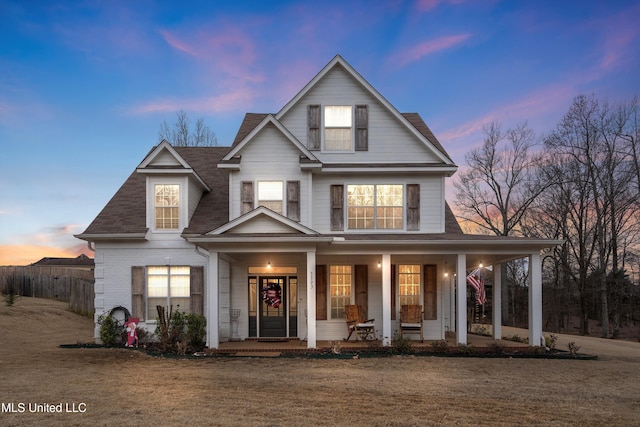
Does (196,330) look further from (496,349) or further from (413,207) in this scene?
(496,349)

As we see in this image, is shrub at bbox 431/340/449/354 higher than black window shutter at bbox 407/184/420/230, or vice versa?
black window shutter at bbox 407/184/420/230

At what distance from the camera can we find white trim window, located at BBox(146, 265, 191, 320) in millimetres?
15273

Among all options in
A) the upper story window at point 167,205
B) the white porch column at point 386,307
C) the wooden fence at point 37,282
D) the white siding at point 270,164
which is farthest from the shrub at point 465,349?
the wooden fence at point 37,282

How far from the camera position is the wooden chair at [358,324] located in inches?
579

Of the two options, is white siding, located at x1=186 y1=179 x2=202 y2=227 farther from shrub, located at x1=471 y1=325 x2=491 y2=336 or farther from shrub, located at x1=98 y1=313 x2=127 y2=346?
shrub, located at x1=471 y1=325 x2=491 y2=336

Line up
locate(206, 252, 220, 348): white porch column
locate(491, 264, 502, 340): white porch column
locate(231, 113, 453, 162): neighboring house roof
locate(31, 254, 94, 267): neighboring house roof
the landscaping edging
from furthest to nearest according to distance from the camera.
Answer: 1. locate(31, 254, 94, 267): neighboring house roof
2. locate(231, 113, 453, 162): neighboring house roof
3. locate(491, 264, 502, 340): white porch column
4. locate(206, 252, 220, 348): white porch column
5. the landscaping edging

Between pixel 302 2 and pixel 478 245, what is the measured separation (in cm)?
1115

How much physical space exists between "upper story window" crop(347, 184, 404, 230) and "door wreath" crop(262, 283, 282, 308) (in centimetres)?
318

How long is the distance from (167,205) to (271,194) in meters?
3.49

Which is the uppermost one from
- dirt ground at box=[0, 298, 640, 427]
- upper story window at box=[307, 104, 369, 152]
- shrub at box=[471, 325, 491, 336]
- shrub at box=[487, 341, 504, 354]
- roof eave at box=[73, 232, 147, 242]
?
upper story window at box=[307, 104, 369, 152]

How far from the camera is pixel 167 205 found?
15.5 meters

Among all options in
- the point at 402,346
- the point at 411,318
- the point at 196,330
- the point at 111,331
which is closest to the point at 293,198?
the point at 196,330

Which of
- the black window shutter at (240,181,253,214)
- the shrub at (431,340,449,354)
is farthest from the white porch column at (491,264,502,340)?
the black window shutter at (240,181,253,214)

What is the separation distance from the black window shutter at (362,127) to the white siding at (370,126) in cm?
13
